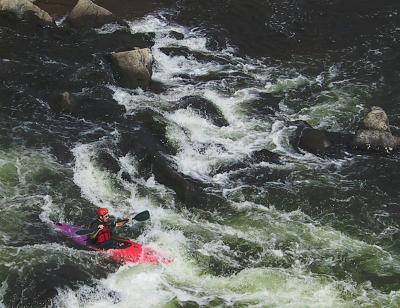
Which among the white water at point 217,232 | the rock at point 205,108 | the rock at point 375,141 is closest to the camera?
the white water at point 217,232

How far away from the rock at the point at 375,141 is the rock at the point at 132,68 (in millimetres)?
5426

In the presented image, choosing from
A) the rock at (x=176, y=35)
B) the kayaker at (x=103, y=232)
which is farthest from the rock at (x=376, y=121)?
the rock at (x=176, y=35)

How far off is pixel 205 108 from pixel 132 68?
2176 millimetres

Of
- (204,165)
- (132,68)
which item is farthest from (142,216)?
(132,68)

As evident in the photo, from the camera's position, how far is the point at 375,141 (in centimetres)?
1227

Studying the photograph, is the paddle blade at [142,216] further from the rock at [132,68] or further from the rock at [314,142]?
the rock at [132,68]

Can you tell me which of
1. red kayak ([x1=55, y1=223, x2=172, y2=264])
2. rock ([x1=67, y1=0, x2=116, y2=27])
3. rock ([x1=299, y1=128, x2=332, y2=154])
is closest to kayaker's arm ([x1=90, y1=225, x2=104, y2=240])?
red kayak ([x1=55, y1=223, x2=172, y2=264])

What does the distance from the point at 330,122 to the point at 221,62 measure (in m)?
4.08

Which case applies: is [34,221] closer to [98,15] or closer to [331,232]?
[331,232]

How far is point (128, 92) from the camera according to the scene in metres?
13.8

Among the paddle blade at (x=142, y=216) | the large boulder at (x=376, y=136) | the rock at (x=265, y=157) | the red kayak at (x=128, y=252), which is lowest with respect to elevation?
the red kayak at (x=128, y=252)

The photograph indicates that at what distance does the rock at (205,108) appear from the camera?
13.3 m

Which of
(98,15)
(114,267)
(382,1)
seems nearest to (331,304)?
(114,267)

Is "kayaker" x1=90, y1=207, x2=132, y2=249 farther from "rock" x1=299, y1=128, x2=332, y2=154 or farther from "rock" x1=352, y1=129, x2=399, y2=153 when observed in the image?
"rock" x1=352, y1=129, x2=399, y2=153
